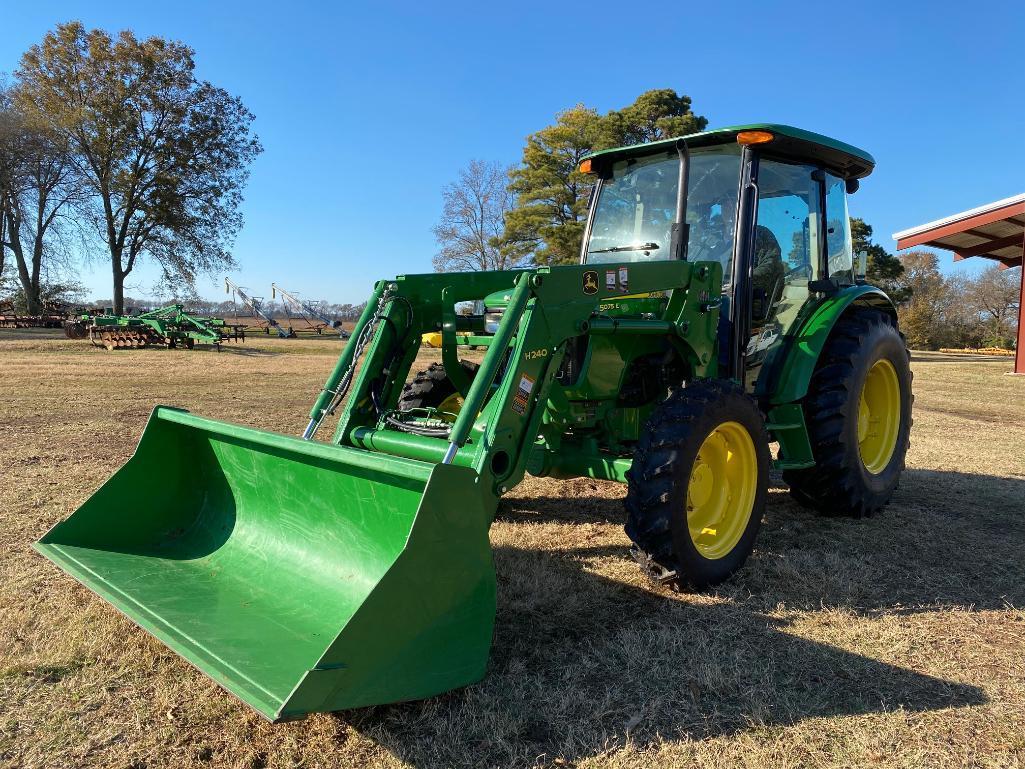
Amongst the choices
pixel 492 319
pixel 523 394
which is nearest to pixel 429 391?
pixel 492 319

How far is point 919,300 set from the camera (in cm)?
3734

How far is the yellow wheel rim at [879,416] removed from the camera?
5.45 meters

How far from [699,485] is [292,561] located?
2.09 meters

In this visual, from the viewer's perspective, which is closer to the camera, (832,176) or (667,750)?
(667,750)

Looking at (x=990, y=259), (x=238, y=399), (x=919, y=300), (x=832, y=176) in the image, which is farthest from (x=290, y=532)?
(x=919, y=300)

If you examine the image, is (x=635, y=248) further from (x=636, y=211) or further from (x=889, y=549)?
(x=889, y=549)

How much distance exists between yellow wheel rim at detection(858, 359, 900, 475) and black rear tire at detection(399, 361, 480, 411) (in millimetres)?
3022

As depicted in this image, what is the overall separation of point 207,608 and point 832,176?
190 inches

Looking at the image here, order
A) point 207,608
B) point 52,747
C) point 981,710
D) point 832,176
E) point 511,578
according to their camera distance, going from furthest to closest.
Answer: point 832,176, point 511,578, point 207,608, point 981,710, point 52,747

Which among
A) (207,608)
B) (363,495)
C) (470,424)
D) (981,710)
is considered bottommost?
(981,710)

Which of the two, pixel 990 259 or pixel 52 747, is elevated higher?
pixel 990 259

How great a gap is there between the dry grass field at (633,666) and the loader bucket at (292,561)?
25 centimetres

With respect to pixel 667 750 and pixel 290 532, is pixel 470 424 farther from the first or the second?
pixel 667 750

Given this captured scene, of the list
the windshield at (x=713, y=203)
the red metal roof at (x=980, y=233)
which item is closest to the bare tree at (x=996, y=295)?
the red metal roof at (x=980, y=233)
